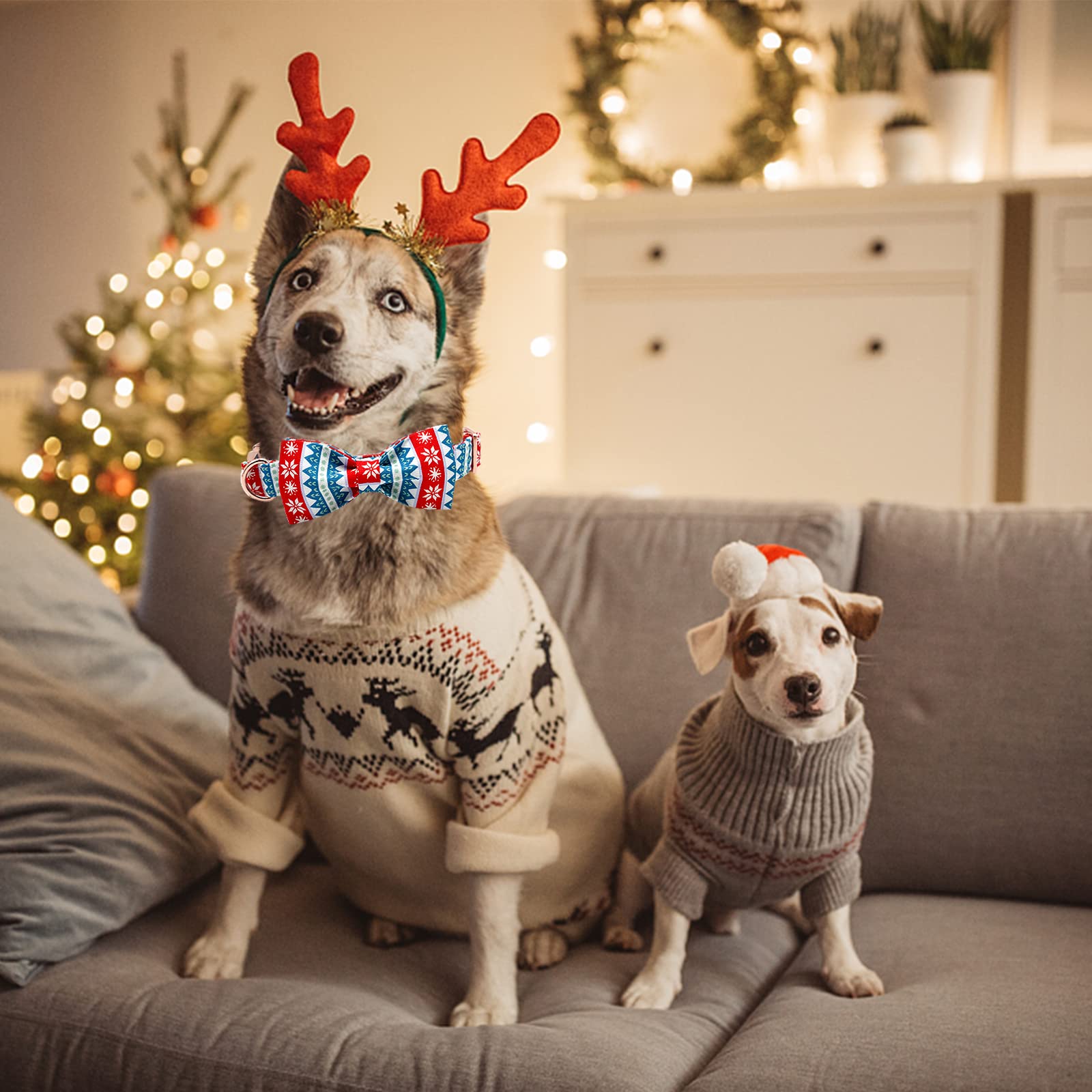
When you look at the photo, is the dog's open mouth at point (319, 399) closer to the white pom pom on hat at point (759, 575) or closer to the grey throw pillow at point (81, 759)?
the white pom pom on hat at point (759, 575)

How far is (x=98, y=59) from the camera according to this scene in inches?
190

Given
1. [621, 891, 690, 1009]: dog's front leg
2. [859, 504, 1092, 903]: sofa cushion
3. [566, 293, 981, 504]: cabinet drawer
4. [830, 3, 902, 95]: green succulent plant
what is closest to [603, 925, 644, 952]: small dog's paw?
[621, 891, 690, 1009]: dog's front leg

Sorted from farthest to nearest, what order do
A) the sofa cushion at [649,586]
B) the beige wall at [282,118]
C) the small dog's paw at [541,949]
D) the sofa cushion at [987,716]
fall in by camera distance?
the beige wall at [282,118]
the sofa cushion at [649,586]
the sofa cushion at [987,716]
the small dog's paw at [541,949]

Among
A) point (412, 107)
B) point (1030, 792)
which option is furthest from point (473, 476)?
point (412, 107)

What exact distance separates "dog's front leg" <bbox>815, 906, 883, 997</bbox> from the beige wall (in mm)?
2549

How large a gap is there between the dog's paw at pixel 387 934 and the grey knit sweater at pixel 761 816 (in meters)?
0.31

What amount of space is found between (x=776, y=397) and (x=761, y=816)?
221 centimetres

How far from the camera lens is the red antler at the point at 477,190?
1202 millimetres

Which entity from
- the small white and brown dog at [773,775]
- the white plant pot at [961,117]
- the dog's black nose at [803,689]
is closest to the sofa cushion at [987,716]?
the small white and brown dog at [773,775]

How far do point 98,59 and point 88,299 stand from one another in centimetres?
98

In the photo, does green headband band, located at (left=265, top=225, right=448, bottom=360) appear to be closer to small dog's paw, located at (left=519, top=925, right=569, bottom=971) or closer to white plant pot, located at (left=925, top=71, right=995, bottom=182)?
small dog's paw, located at (left=519, top=925, right=569, bottom=971)

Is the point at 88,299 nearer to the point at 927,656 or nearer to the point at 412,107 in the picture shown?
the point at 412,107

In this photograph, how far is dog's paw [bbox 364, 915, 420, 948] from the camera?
1432mm

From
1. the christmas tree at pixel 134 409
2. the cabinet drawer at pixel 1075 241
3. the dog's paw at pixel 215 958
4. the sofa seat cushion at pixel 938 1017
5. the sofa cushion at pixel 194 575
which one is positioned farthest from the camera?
the christmas tree at pixel 134 409
